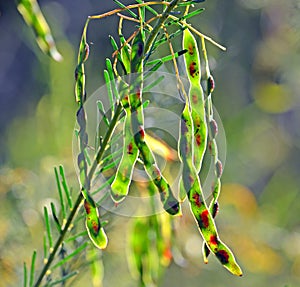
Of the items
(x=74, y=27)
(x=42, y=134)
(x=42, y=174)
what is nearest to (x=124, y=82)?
(x=42, y=174)

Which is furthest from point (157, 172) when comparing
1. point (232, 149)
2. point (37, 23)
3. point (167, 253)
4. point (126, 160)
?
point (232, 149)

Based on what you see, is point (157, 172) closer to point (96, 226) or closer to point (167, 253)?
point (96, 226)

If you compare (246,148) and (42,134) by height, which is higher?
(42,134)

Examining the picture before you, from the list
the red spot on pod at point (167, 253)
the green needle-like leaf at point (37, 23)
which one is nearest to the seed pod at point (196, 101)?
the green needle-like leaf at point (37, 23)

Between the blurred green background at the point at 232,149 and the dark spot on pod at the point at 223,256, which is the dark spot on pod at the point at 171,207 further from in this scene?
the blurred green background at the point at 232,149

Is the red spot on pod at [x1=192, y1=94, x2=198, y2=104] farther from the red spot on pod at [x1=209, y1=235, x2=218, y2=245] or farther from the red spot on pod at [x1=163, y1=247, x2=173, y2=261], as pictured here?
the red spot on pod at [x1=163, y1=247, x2=173, y2=261]

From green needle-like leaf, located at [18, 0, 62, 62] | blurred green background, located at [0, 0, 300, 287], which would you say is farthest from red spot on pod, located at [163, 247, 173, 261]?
green needle-like leaf, located at [18, 0, 62, 62]

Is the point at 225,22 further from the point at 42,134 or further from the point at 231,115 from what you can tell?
the point at 42,134

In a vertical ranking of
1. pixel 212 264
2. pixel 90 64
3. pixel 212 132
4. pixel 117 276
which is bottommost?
pixel 212 264
